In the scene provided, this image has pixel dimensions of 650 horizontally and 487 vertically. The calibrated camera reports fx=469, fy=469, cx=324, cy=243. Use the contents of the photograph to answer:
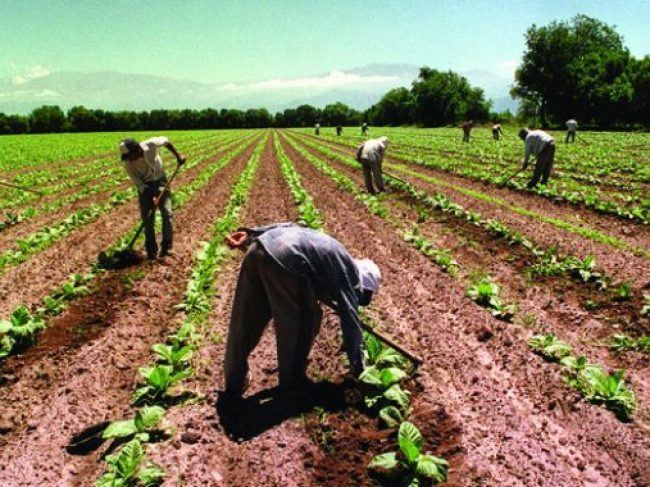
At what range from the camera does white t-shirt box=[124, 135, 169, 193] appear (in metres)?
7.83

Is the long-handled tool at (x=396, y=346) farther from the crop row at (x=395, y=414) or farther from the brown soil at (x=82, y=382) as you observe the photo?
the brown soil at (x=82, y=382)

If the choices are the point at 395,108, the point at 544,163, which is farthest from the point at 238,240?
the point at 395,108

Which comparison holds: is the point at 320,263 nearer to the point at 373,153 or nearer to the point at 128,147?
the point at 128,147

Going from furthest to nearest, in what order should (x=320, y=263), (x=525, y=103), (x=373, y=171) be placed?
(x=525, y=103) < (x=373, y=171) < (x=320, y=263)

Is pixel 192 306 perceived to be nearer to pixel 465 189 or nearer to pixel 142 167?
pixel 142 167

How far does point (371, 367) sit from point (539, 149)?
36.7ft

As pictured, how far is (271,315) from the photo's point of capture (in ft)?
14.0

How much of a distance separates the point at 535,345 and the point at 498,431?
64.7 inches

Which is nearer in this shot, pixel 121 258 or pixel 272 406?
pixel 272 406

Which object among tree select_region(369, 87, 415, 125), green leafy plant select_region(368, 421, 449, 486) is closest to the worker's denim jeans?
green leafy plant select_region(368, 421, 449, 486)

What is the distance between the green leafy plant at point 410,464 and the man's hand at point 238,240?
2.01 meters

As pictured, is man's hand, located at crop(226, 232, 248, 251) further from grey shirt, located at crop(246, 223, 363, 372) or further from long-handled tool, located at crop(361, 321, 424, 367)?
long-handled tool, located at crop(361, 321, 424, 367)

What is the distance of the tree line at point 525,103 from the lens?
57.1 m

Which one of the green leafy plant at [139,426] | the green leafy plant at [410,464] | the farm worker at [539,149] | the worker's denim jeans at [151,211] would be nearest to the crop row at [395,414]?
the green leafy plant at [410,464]
